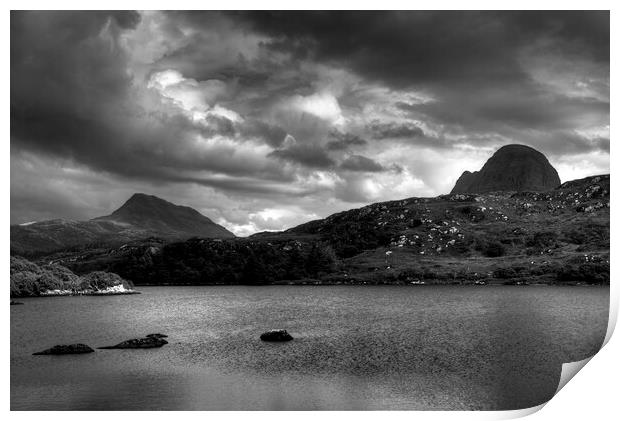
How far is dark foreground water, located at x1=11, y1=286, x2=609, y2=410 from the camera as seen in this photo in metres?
37.0

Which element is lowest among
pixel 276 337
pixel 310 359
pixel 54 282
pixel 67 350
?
pixel 310 359

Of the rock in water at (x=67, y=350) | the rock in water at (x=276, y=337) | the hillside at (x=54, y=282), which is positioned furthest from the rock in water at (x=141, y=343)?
the hillside at (x=54, y=282)

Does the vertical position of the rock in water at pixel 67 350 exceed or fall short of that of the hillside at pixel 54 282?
it falls short

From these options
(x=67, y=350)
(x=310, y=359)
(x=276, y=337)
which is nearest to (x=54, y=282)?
(x=67, y=350)

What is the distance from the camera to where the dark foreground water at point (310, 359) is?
121ft

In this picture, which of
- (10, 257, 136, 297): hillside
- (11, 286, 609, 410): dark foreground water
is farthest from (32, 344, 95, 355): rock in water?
(10, 257, 136, 297): hillside

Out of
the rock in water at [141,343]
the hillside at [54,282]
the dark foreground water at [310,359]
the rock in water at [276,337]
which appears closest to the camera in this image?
the dark foreground water at [310,359]

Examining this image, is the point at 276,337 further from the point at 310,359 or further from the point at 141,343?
the point at 141,343

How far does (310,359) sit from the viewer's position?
51281mm

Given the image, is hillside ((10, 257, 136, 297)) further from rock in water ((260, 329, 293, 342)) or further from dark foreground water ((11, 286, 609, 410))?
rock in water ((260, 329, 293, 342))

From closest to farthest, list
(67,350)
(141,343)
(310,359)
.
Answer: (310,359) < (67,350) < (141,343)

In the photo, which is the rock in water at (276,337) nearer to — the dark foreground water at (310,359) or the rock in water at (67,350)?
the dark foreground water at (310,359)

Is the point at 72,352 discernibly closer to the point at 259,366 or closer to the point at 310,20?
the point at 259,366
